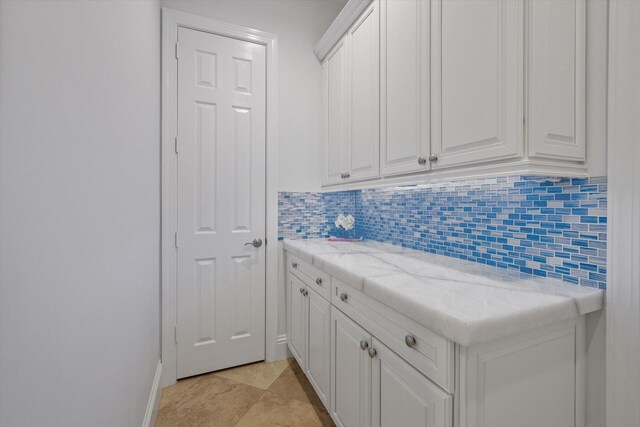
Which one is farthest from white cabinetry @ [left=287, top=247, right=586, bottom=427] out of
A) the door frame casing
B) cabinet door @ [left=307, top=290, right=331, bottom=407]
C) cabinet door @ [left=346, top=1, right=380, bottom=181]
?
the door frame casing

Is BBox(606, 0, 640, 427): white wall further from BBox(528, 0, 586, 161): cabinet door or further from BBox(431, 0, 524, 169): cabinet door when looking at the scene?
BBox(431, 0, 524, 169): cabinet door

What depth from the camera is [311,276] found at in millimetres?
1799

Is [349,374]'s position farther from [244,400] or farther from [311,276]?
[244,400]

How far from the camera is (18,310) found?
1.47 ft

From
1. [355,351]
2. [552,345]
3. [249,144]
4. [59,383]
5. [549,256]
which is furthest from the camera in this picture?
[249,144]

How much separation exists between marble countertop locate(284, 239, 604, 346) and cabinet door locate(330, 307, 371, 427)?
0.23 m

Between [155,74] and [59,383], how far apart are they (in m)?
1.80

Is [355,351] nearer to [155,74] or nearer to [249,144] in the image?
[249,144]

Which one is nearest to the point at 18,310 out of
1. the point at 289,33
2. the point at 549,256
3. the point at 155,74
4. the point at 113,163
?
the point at 113,163

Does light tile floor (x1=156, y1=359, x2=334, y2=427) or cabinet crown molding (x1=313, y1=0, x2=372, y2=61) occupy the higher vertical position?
cabinet crown molding (x1=313, y1=0, x2=372, y2=61)

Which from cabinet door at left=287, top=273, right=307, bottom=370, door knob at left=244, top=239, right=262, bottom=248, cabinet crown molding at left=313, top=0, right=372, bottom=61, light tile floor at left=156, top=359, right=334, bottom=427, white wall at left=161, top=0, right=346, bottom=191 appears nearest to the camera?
light tile floor at left=156, top=359, right=334, bottom=427

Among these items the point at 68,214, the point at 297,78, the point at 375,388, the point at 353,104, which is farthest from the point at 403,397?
the point at 297,78

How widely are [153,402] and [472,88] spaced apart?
2189mm

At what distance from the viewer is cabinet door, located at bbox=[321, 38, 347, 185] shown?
2.06 metres
